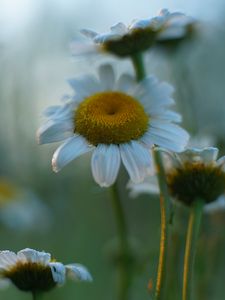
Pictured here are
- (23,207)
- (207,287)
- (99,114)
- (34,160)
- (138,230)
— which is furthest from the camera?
(138,230)

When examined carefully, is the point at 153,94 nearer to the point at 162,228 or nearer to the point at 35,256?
the point at 162,228

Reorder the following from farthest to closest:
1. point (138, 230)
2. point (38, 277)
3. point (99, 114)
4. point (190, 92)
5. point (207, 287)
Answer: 1. point (138, 230)
2. point (190, 92)
3. point (207, 287)
4. point (99, 114)
5. point (38, 277)

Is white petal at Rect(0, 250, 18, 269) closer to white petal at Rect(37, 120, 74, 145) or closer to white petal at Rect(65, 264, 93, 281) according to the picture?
white petal at Rect(65, 264, 93, 281)

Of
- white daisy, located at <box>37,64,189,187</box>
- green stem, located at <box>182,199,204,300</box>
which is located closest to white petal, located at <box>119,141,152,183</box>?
white daisy, located at <box>37,64,189,187</box>

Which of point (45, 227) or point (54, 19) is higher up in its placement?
point (54, 19)

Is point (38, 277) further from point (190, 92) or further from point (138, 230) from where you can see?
point (138, 230)

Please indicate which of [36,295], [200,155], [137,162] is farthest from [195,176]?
[36,295]

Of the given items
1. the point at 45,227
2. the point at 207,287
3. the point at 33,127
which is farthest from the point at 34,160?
the point at 207,287

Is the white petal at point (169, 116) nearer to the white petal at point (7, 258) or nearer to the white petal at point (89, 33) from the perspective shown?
the white petal at point (89, 33)
